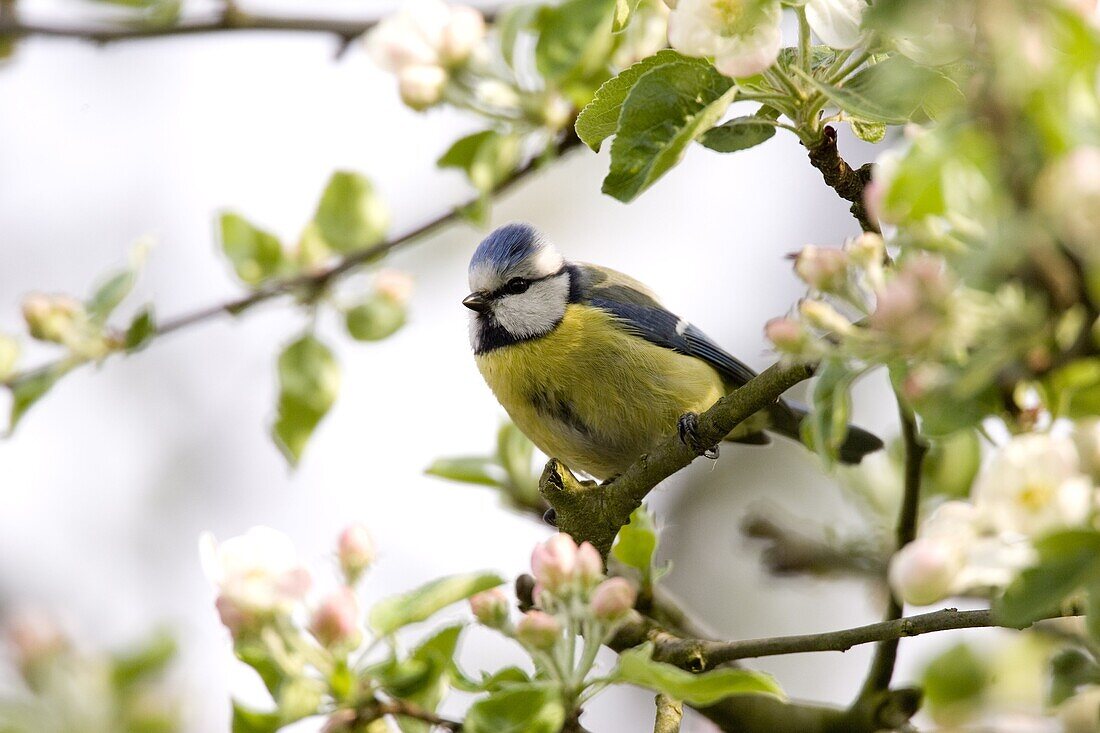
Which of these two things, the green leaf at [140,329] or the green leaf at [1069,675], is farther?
the green leaf at [140,329]

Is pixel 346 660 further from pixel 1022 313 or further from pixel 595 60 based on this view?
pixel 595 60

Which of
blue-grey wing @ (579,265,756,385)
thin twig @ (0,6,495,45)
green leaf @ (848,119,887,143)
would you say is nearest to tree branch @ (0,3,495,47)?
thin twig @ (0,6,495,45)

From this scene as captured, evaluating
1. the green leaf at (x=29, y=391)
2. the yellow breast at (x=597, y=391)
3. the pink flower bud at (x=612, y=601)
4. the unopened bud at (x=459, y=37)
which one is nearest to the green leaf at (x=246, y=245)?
the green leaf at (x=29, y=391)

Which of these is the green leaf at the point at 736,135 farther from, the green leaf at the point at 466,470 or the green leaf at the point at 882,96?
the green leaf at the point at 466,470

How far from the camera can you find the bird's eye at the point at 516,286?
3.65 m

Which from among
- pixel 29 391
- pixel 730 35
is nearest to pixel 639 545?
pixel 730 35

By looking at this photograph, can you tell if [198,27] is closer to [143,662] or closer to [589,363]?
[589,363]

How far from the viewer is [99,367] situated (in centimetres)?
254

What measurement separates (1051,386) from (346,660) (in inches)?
34.1

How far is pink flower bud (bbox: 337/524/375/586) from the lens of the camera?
1588 mm

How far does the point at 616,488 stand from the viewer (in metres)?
2.17

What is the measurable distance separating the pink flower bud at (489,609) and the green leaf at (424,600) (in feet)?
0.39

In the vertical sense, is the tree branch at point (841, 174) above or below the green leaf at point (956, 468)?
above

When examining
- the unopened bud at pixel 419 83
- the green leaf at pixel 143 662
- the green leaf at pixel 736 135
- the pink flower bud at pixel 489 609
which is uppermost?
the green leaf at pixel 736 135
